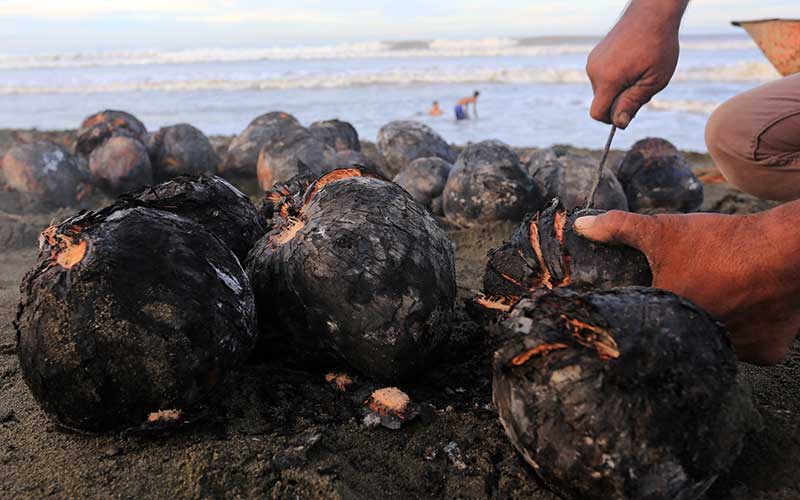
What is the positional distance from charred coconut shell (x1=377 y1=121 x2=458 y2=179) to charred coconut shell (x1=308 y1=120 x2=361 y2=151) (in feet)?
1.45

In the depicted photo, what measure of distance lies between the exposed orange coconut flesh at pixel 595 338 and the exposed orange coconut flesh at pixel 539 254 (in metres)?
0.61

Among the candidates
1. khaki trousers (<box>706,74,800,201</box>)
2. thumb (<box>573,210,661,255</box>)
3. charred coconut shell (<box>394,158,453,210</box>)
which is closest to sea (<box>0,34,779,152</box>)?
charred coconut shell (<box>394,158,453,210</box>)

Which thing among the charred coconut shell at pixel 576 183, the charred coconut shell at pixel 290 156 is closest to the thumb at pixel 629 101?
the charred coconut shell at pixel 576 183

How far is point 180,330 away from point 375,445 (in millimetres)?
723

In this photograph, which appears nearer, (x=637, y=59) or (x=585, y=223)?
(x=585, y=223)

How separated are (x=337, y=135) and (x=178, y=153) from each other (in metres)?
1.70

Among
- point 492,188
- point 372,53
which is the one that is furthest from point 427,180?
point 372,53

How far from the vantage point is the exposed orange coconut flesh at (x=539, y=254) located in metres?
2.33

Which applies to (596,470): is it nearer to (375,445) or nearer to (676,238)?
(375,445)

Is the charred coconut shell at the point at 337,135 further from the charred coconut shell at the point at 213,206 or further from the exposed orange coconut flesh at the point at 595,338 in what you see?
the exposed orange coconut flesh at the point at 595,338

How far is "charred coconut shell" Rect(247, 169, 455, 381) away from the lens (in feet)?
7.21

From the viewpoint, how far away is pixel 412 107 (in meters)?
13.4

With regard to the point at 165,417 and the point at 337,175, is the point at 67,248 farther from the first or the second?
the point at 337,175

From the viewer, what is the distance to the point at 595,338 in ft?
5.46
